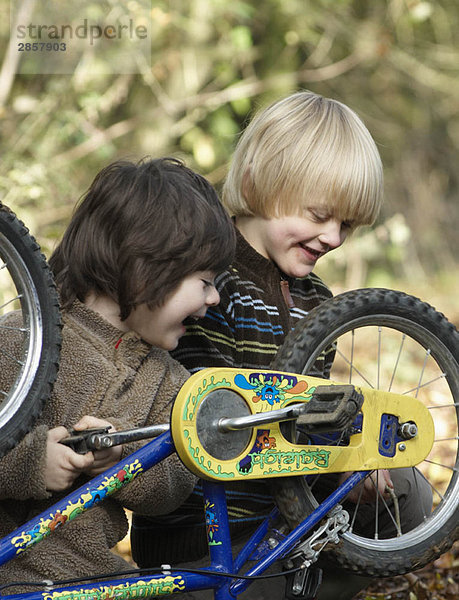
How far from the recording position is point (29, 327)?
1.55m

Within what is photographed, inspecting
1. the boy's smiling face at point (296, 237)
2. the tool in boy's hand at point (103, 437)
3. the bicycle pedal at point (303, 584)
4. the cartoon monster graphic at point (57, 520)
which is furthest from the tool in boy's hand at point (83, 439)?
the boy's smiling face at point (296, 237)

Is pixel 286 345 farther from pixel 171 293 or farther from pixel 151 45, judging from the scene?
pixel 151 45

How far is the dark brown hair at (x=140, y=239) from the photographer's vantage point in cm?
174

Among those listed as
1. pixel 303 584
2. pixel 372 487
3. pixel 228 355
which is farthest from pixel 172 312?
pixel 372 487

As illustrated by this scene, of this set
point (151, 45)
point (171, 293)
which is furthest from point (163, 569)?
point (151, 45)

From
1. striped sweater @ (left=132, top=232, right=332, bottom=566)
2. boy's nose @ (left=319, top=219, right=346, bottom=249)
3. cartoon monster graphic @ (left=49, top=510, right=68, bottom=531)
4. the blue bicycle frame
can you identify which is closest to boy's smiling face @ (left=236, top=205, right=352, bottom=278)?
boy's nose @ (left=319, top=219, right=346, bottom=249)

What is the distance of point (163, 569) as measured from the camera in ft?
5.13

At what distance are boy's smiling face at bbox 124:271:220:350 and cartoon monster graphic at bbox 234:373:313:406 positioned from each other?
0.81 ft

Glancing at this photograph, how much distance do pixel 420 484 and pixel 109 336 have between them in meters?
1.03

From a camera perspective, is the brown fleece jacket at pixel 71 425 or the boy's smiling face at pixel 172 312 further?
the boy's smiling face at pixel 172 312

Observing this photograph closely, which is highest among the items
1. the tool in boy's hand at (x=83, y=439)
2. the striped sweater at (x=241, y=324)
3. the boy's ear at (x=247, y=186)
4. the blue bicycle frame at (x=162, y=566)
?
the boy's ear at (x=247, y=186)

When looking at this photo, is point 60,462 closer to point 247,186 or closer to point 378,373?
point 378,373

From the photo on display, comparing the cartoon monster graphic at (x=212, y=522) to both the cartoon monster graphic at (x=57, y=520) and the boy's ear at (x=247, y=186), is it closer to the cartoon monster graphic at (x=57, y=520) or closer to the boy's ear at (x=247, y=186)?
the cartoon monster graphic at (x=57, y=520)

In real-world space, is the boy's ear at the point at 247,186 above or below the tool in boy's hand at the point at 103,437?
above
